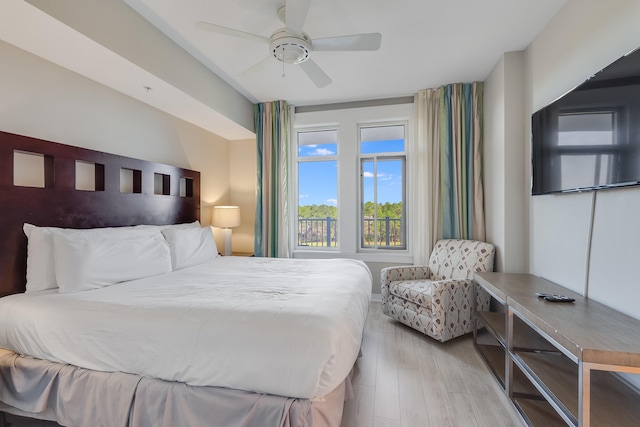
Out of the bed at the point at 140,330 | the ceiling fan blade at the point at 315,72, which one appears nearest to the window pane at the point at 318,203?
the ceiling fan blade at the point at 315,72

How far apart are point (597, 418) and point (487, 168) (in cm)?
262

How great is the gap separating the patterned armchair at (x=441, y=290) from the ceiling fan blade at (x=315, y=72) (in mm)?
2088

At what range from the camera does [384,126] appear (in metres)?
4.09

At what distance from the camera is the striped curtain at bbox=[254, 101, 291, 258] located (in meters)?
4.07

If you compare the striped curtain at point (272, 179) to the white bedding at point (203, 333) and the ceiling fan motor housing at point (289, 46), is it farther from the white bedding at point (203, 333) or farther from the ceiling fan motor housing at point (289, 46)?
the white bedding at point (203, 333)

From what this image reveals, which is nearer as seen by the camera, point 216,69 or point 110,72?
point 110,72

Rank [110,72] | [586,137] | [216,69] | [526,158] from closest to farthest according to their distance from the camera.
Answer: [586,137] → [110,72] → [526,158] → [216,69]

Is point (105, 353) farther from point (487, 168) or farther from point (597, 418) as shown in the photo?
point (487, 168)

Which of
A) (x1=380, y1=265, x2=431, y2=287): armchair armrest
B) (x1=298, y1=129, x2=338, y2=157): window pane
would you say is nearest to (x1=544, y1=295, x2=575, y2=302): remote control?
(x1=380, y1=265, x2=431, y2=287): armchair armrest

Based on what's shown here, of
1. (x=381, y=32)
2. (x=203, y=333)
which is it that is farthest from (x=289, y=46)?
(x=203, y=333)

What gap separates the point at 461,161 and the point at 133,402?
371 centimetres

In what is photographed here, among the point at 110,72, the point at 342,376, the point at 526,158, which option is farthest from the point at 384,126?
the point at 342,376

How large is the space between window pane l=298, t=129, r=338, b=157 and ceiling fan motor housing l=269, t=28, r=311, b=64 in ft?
6.74

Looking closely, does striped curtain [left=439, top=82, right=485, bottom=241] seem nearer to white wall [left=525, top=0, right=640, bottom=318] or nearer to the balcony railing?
the balcony railing
